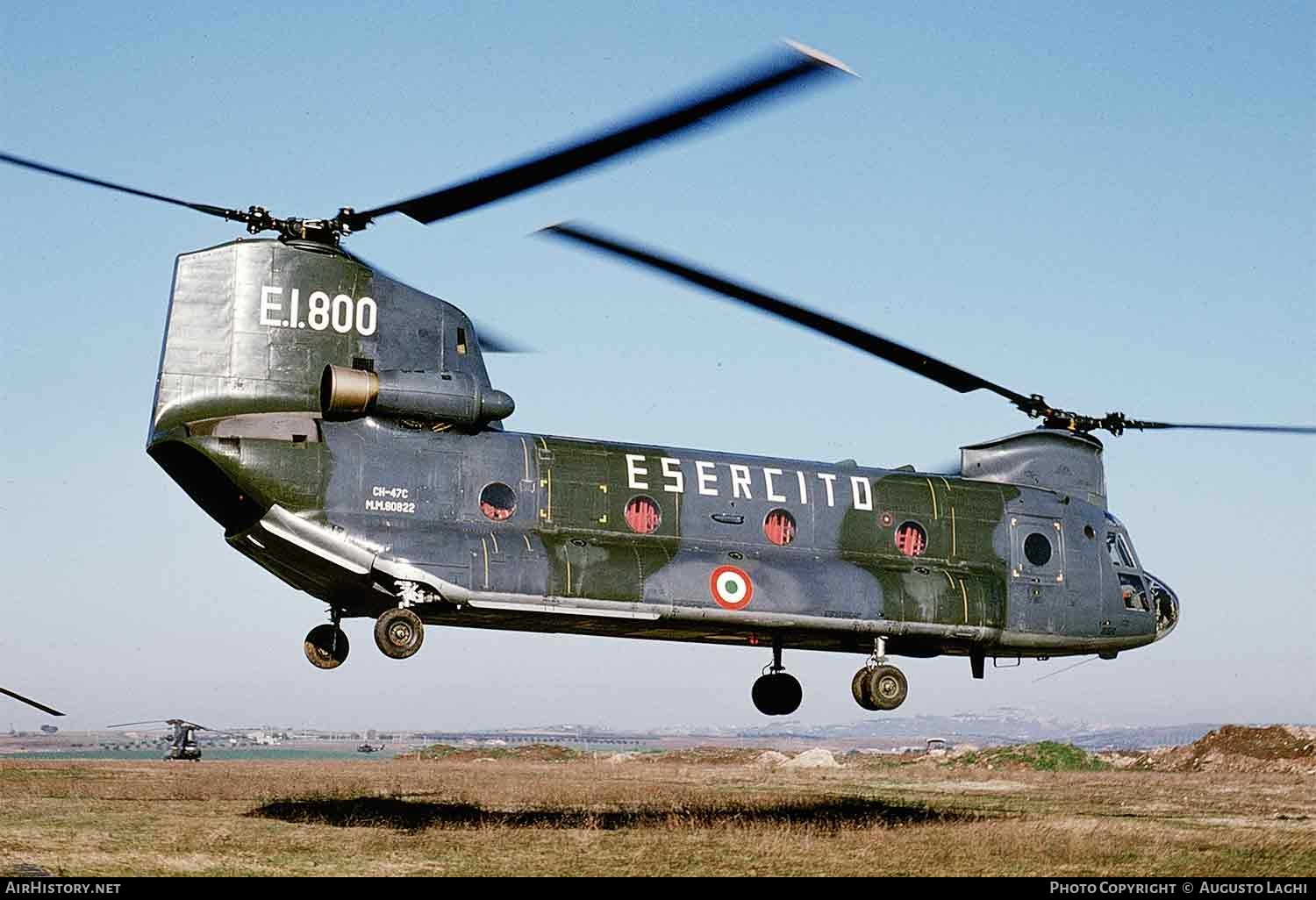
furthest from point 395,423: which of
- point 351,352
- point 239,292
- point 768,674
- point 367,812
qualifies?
point 367,812

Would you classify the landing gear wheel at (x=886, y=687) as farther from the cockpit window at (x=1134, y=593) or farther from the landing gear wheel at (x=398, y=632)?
the landing gear wheel at (x=398, y=632)

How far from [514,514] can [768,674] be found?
18.2 feet

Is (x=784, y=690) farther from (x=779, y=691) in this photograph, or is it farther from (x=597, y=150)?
(x=597, y=150)

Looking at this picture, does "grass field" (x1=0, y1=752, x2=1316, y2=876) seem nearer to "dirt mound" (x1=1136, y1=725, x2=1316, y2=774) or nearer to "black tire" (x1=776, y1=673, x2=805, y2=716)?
"black tire" (x1=776, y1=673, x2=805, y2=716)

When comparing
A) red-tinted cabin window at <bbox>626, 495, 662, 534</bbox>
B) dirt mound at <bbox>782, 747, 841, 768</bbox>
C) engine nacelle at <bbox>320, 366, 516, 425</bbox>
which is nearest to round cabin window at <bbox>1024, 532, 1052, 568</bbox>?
red-tinted cabin window at <bbox>626, 495, 662, 534</bbox>

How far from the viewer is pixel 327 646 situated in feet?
64.1

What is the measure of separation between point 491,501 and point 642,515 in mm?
2145

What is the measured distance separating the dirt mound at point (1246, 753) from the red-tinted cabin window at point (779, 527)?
116ft

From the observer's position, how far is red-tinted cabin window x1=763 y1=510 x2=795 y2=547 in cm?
2030

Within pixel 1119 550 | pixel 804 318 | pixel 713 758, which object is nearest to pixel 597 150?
pixel 804 318

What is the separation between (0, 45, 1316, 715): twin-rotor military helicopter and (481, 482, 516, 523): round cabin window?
1.1 inches

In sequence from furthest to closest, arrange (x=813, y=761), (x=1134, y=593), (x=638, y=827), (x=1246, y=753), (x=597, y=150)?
(x=813, y=761) < (x=1246, y=753) < (x=638, y=827) < (x=1134, y=593) < (x=597, y=150)

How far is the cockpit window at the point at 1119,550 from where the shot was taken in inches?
899

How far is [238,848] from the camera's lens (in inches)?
774
